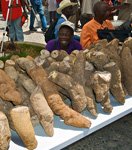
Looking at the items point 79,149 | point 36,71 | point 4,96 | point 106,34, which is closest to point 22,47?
point 106,34

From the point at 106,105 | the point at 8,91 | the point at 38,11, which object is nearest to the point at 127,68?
the point at 106,105

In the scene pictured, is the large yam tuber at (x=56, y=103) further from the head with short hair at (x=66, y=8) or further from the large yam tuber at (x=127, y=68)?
the head with short hair at (x=66, y=8)

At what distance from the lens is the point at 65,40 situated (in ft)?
7.34

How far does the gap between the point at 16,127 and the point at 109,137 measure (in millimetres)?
1077

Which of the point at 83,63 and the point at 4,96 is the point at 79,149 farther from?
the point at 4,96

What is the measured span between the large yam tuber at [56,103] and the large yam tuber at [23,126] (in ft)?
0.59

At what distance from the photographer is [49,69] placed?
153 centimetres

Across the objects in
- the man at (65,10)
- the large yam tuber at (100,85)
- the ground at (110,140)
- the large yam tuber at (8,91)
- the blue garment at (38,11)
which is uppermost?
the man at (65,10)

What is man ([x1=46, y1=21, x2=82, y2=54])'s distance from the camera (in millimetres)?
2209

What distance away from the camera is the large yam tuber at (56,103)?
1.37m

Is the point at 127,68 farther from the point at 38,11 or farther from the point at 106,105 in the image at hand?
the point at 38,11

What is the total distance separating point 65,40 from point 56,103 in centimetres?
94

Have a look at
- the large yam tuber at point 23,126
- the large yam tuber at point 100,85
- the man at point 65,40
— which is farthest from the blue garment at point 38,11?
the large yam tuber at point 23,126

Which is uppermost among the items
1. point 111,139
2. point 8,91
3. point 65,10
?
point 65,10
